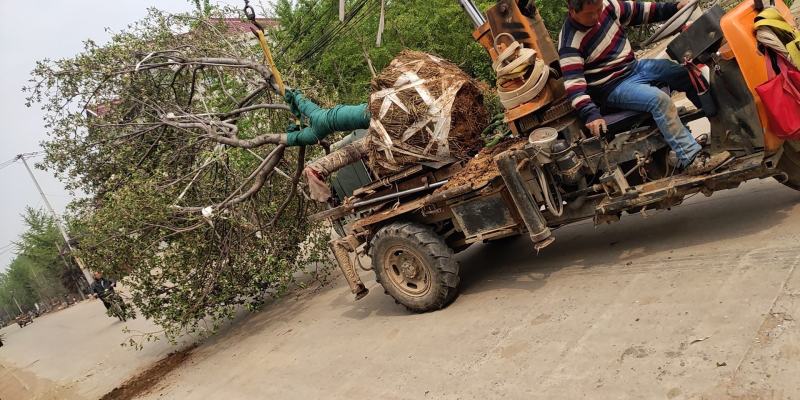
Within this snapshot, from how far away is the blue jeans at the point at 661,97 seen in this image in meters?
4.02

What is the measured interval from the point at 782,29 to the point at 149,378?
8.19 meters

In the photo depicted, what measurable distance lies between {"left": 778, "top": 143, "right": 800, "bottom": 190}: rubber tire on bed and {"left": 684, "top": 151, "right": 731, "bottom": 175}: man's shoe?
1.53 ft

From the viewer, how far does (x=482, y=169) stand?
4859 mm

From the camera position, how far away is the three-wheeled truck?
381 centimetres

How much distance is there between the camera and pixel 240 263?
7.93 metres

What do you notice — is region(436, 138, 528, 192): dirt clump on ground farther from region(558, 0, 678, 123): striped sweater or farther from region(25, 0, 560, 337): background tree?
region(25, 0, 560, 337): background tree

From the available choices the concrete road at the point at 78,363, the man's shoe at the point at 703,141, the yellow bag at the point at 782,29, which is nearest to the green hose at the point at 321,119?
the man's shoe at the point at 703,141

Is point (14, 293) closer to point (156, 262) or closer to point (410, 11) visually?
point (410, 11)

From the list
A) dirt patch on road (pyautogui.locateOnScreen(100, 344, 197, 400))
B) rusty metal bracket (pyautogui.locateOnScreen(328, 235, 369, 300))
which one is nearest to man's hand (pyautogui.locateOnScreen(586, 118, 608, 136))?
rusty metal bracket (pyautogui.locateOnScreen(328, 235, 369, 300))

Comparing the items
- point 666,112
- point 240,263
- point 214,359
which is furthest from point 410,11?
point 666,112

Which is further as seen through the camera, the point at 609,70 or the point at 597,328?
the point at 609,70

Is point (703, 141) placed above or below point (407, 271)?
above

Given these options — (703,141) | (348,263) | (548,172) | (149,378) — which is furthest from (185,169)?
(703,141)

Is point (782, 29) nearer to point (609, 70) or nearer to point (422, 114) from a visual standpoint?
point (609, 70)
